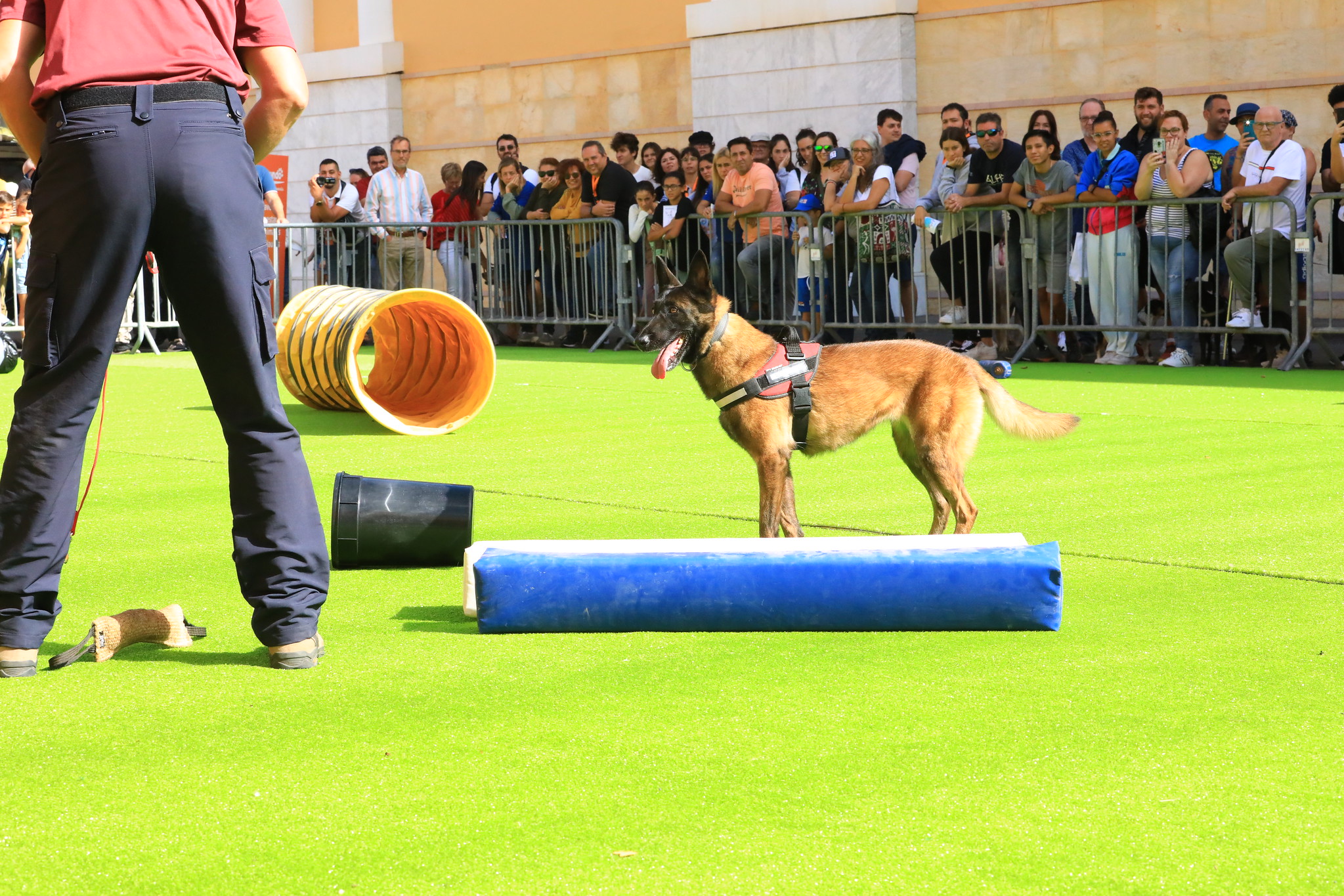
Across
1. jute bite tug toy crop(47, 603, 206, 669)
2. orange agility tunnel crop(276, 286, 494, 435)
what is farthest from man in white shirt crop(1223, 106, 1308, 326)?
jute bite tug toy crop(47, 603, 206, 669)

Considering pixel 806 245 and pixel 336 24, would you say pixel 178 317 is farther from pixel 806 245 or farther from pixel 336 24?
pixel 336 24

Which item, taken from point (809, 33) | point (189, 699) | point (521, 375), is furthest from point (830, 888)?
point (809, 33)

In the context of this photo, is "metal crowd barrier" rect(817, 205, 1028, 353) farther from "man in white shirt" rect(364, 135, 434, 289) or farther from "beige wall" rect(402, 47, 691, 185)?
"beige wall" rect(402, 47, 691, 185)

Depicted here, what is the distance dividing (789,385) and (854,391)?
0.91ft

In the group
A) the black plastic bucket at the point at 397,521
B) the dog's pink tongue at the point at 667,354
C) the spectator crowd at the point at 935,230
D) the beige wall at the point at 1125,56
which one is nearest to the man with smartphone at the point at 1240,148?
the spectator crowd at the point at 935,230

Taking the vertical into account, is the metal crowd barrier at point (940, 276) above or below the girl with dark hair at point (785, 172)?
below

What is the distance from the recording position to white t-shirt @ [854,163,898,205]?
15.1m

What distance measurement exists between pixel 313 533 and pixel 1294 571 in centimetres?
329

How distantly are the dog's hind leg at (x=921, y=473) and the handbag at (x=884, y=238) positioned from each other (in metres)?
8.84

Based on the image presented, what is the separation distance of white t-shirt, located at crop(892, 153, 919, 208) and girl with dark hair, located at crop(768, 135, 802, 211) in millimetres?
1118

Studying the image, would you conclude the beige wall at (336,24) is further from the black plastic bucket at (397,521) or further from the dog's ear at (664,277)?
the black plastic bucket at (397,521)

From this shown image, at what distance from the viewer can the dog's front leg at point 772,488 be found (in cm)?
579

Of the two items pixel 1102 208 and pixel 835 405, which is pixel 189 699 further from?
pixel 1102 208

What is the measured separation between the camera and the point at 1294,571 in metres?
5.26
